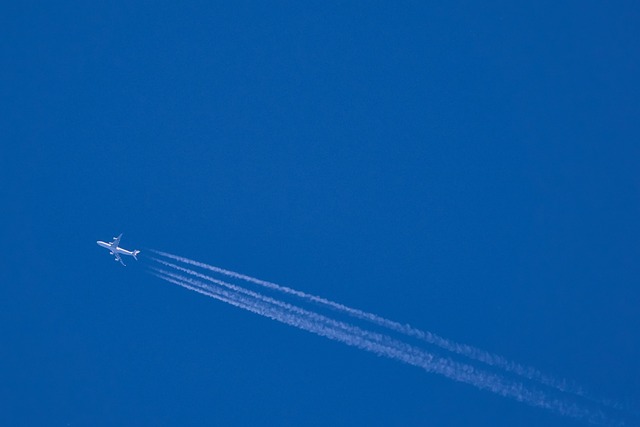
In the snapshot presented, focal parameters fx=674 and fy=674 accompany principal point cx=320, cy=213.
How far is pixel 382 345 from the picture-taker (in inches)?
801

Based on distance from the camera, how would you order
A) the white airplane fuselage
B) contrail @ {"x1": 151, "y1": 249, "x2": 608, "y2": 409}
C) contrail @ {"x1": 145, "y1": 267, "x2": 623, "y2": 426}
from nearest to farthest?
contrail @ {"x1": 145, "y1": 267, "x2": 623, "y2": 426} < contrail @ {"x1": 151, "y1": 249, "x2": 608, "y2": 409} < the white airplane fuselage

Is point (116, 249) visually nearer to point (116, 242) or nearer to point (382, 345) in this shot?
point (116, 242)

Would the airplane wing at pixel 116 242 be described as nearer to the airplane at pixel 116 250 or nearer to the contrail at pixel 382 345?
the airplane at pixel 116 250

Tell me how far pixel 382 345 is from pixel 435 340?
1605 millimetres

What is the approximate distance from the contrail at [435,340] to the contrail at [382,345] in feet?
1.20

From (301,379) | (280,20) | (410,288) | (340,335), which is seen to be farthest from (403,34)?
(301,379)

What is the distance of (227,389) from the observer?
21.7 m

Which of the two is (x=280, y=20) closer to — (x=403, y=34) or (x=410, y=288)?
(x=403, y=34)

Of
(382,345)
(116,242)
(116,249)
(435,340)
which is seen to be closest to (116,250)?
(116,249)

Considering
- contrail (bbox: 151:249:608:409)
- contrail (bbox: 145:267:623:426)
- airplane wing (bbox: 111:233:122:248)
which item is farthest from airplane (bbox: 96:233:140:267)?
contrail (bbox: 145:267:623:426)

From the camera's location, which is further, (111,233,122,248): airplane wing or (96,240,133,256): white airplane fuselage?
(111,233,122,248): airplane wing

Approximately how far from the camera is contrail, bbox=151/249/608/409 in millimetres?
19484

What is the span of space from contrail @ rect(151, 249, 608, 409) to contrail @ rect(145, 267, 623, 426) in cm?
37

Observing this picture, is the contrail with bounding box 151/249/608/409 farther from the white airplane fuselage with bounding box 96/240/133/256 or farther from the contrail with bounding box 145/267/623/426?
the white airplane fuselage with bounding box 96/240/133/256
